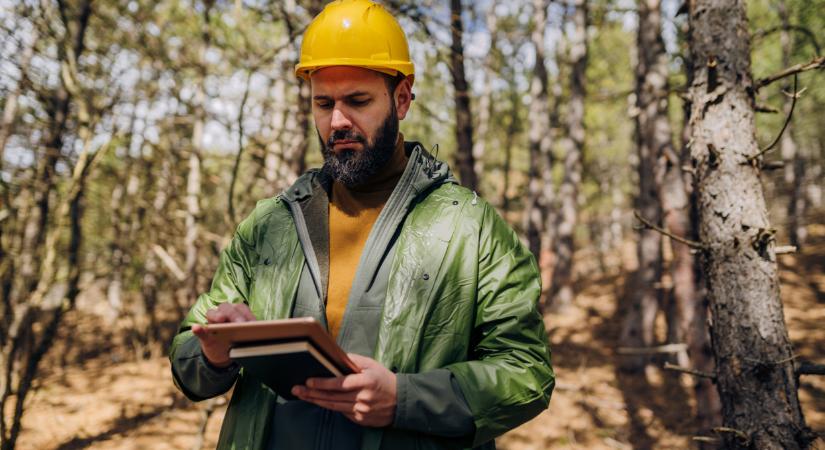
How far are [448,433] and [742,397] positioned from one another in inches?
80.8

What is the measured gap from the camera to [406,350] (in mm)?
1666

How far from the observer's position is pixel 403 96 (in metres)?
2.12

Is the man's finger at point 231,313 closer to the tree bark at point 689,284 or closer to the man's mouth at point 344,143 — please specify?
the man's mouth at point 344,143

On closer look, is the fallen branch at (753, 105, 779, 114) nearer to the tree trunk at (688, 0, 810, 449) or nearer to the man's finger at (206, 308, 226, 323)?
the tree trunk at (688, 0, 810, 449)

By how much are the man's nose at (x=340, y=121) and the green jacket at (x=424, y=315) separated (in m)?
0.26

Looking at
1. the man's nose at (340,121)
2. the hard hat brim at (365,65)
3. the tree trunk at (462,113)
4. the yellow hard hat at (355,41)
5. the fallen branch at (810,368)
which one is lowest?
the fallen branch at (810,368)

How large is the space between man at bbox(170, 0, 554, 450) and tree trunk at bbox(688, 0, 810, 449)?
1.67 metres

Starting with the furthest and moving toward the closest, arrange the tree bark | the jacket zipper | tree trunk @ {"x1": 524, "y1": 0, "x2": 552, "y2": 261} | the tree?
tree trunk @ {"x1": 524, "y1": 0, "x2": 552, "y2": 261} → the tree → the tree bark → the jacket zipper

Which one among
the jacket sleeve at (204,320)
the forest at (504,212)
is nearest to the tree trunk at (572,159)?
the forest at (504,212)

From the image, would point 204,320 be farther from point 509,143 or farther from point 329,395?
point 509,143

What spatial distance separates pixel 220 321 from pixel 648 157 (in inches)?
325

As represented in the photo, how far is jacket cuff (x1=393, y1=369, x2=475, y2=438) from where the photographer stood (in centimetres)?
151

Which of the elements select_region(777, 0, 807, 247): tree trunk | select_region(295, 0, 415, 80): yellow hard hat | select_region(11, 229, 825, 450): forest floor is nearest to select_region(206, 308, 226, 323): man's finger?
select_region(295, 0, 415, 80): yellow hard hat

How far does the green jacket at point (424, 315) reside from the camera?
1.60 meters
